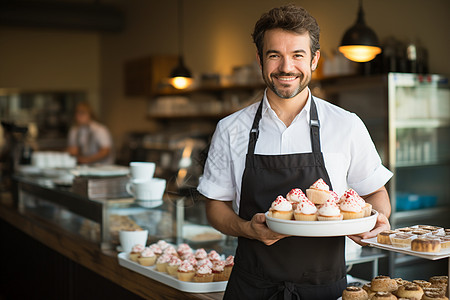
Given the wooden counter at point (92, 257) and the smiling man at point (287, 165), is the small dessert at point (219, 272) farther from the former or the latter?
the smiling man at point (287, 165)

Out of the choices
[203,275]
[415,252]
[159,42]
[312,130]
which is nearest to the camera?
[415,252]

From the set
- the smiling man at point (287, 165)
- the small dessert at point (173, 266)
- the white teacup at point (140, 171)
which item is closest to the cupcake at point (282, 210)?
the smiling man at point (287, 165)

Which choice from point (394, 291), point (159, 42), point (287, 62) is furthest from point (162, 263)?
point (159, 42)

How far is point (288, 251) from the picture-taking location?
5.82 feet

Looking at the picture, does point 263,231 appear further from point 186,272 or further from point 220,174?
point 186,272

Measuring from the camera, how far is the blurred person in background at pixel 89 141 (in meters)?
7.00

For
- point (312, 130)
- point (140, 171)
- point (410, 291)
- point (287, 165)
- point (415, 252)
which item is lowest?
point (410, 291)

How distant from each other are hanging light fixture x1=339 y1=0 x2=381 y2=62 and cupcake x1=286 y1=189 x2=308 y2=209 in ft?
8.50

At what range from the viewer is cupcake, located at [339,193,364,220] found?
1.58 metres

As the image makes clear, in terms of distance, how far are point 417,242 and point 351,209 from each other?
0.19 meters

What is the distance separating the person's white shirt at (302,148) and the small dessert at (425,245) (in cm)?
33

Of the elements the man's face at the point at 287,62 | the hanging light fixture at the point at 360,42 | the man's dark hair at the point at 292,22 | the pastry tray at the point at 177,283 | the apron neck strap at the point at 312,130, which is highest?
the hanging light fixture at the point at 360,42

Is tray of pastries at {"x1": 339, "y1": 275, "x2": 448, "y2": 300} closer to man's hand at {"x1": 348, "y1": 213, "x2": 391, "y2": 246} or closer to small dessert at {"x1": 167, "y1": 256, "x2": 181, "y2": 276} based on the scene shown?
man's hand at {"x1": 348, "y1": 213, "x2": 391, "y2": 246}

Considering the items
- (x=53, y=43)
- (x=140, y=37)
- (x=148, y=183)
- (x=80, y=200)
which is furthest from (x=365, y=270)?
(x=53, y=43)
